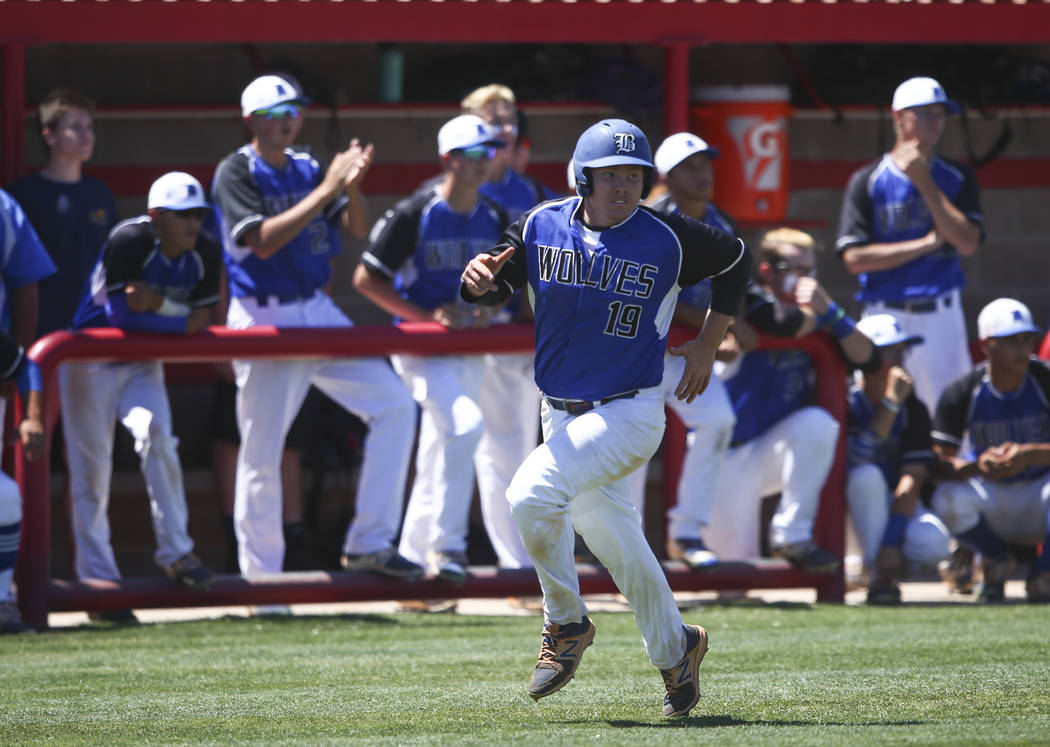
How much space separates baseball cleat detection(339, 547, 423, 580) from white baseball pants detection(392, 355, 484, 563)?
0.38ft

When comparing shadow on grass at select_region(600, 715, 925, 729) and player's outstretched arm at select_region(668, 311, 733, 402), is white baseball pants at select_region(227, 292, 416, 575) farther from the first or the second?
Result: shadow on grass at select_region(600, 715, 925, 729)

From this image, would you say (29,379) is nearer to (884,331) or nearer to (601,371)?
(601,371)

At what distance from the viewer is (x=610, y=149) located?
183 inches

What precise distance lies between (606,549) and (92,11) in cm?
411

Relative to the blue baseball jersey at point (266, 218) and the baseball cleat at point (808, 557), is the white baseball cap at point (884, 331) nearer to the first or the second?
the baseball cleat at point (808, 557)

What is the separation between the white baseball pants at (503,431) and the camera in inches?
284

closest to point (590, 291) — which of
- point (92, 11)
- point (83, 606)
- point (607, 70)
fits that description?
point (83, 606)

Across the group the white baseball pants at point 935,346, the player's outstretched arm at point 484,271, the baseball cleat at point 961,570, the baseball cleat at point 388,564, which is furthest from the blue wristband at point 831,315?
the player's outstretched arm at point 484,271

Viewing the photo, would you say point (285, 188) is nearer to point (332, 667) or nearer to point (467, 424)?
point (467, 424)

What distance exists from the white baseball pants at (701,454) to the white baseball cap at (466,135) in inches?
45.9

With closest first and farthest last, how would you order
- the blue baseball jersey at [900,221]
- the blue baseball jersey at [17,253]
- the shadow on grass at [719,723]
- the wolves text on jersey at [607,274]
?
the shadow on grass at [719,723], the wolves text on jersey at [607,274], the blue baseball jersey at [17,253], the blue baseball jersey at [900,221]

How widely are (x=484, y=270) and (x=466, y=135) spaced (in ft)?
7.63

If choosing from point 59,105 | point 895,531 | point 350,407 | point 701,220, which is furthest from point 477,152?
point 895,531

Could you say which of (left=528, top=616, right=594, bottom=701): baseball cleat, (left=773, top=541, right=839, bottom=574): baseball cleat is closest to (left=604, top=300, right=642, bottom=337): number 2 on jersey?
(left=528, top=616, right=594, bottom=701): baseball cleat
